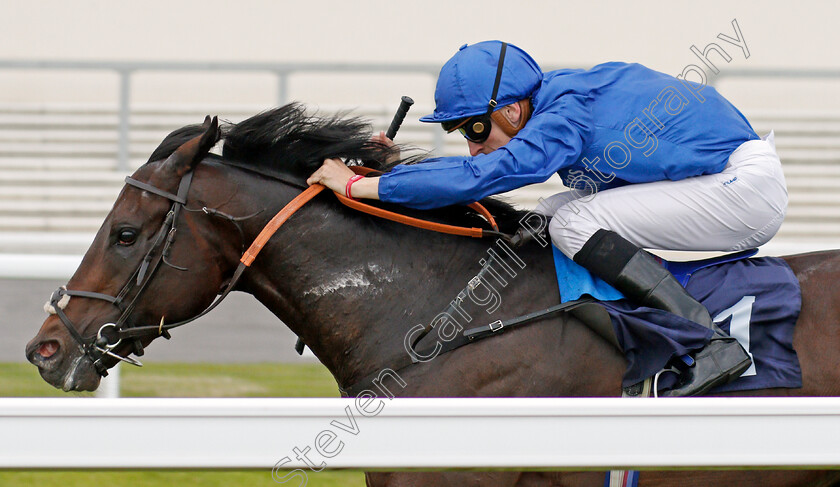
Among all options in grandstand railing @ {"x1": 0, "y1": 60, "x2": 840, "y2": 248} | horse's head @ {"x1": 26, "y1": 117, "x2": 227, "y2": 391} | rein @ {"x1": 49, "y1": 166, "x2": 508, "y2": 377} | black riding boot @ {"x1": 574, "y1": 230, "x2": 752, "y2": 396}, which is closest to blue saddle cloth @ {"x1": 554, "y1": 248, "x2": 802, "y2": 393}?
black riding boot @ {"x1": 574, "y1": 230, "x2": 752, "y2": 396}

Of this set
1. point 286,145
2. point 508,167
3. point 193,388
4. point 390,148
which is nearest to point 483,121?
point 508,167

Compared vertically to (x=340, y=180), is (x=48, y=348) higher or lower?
lower

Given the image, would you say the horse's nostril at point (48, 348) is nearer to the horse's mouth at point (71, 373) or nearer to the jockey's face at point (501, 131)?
the horse's mouth at point (71, 373)

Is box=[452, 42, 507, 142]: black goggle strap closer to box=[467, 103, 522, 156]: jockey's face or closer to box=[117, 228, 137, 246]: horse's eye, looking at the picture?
→ box=[467, 103, 522, 156]: jockey's face

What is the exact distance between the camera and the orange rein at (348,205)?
2461mm

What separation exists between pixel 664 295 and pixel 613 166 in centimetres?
39

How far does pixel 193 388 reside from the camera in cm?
535

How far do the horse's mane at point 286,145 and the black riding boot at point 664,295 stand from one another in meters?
0.37

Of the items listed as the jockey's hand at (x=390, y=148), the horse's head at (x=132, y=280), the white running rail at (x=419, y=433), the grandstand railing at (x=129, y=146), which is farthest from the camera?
the grandstand railing at (x=129, y=146)

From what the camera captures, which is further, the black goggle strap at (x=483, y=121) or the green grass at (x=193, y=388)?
the green grass at (x=193, y=388)

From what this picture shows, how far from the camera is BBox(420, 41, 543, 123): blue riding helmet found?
2.51 meters

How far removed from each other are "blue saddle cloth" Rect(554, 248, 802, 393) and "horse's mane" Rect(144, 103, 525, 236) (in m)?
0.46

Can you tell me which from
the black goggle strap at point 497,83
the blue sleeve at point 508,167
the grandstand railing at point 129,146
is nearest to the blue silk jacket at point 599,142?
the blue sleeve at point 508,167

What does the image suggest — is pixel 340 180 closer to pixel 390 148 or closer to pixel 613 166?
pixel 390 148
